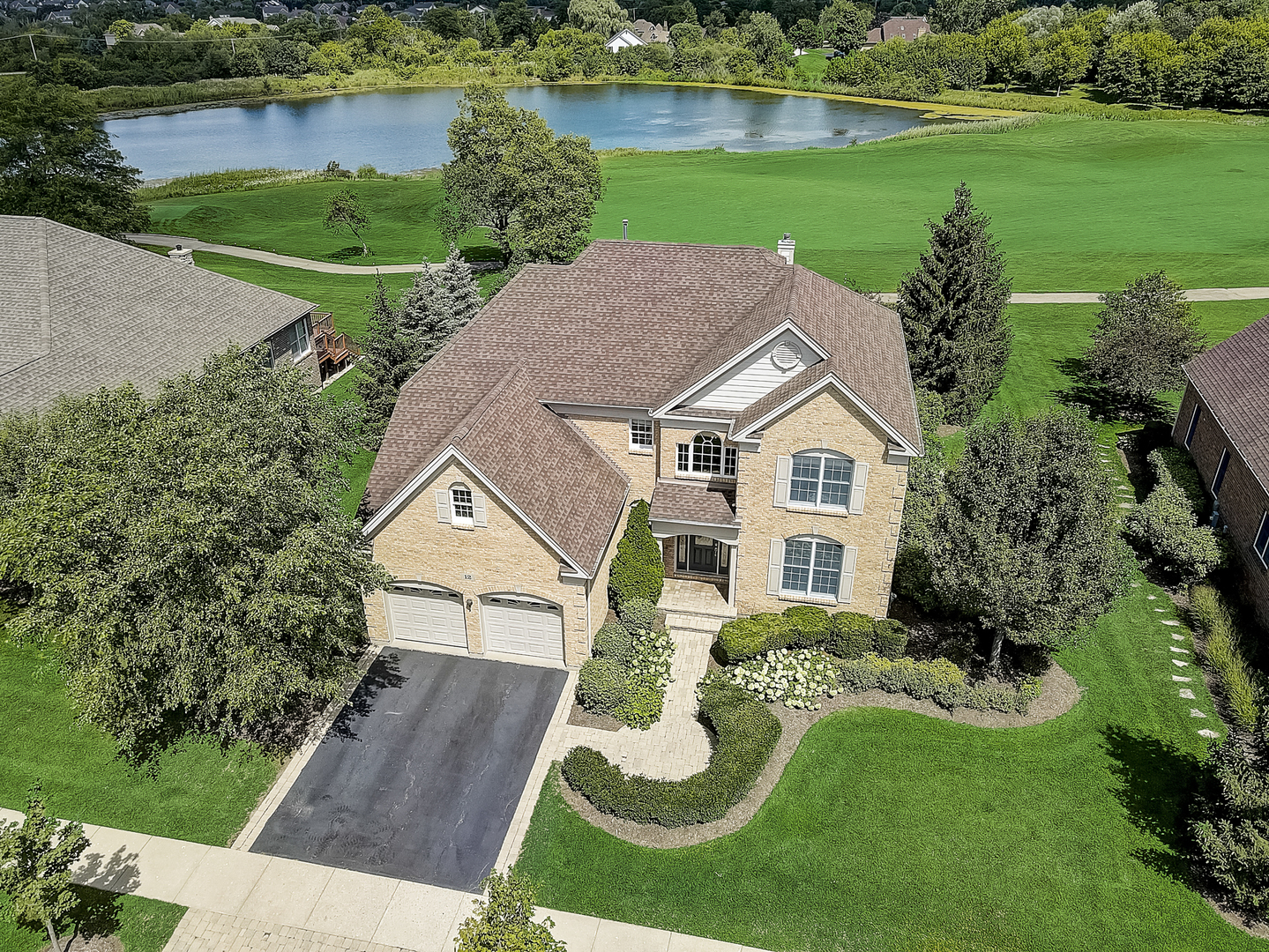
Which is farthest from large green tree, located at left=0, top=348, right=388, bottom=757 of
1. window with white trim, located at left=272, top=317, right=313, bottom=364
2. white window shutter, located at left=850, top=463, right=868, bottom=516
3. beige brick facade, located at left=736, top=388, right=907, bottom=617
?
window with white trim, located at left=272, top=317, right=313, bottom=364

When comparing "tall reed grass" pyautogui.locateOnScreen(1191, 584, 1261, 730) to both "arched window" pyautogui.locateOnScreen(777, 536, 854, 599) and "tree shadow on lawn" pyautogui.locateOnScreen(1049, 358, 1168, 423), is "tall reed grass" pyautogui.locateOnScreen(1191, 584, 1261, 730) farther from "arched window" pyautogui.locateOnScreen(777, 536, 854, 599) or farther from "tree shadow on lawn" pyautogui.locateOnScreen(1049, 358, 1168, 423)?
"tree shadow on lawn" pyautogui.locateOnScreen(1049, 358, 1168, 423)

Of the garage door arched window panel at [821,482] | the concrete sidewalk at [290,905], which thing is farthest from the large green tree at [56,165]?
the garage door arched window panel at [821,482]

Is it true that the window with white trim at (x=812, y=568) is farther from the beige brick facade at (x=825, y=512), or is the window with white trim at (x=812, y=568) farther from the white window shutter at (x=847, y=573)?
the beige brick facade at (x=825, y=512)

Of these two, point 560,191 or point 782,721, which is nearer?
point 782,721

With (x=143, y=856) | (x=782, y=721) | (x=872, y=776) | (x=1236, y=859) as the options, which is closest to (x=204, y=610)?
(x=143, y=856)

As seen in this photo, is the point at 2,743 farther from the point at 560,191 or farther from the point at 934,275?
the point at 560,191

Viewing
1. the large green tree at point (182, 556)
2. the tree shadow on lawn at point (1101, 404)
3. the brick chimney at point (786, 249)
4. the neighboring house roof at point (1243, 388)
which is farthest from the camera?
the tree shadow on lawn at point (1101, 404)

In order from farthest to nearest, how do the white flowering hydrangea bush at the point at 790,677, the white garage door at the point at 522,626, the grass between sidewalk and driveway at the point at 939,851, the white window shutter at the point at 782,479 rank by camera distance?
1. the white window shutter at the point at 782,479
2. the white garage door at the point at 522,626
3. the white flowering hydrangea bush at the point at 790,677
4. the grass between sidewalk and driveway at the point at 939,851
